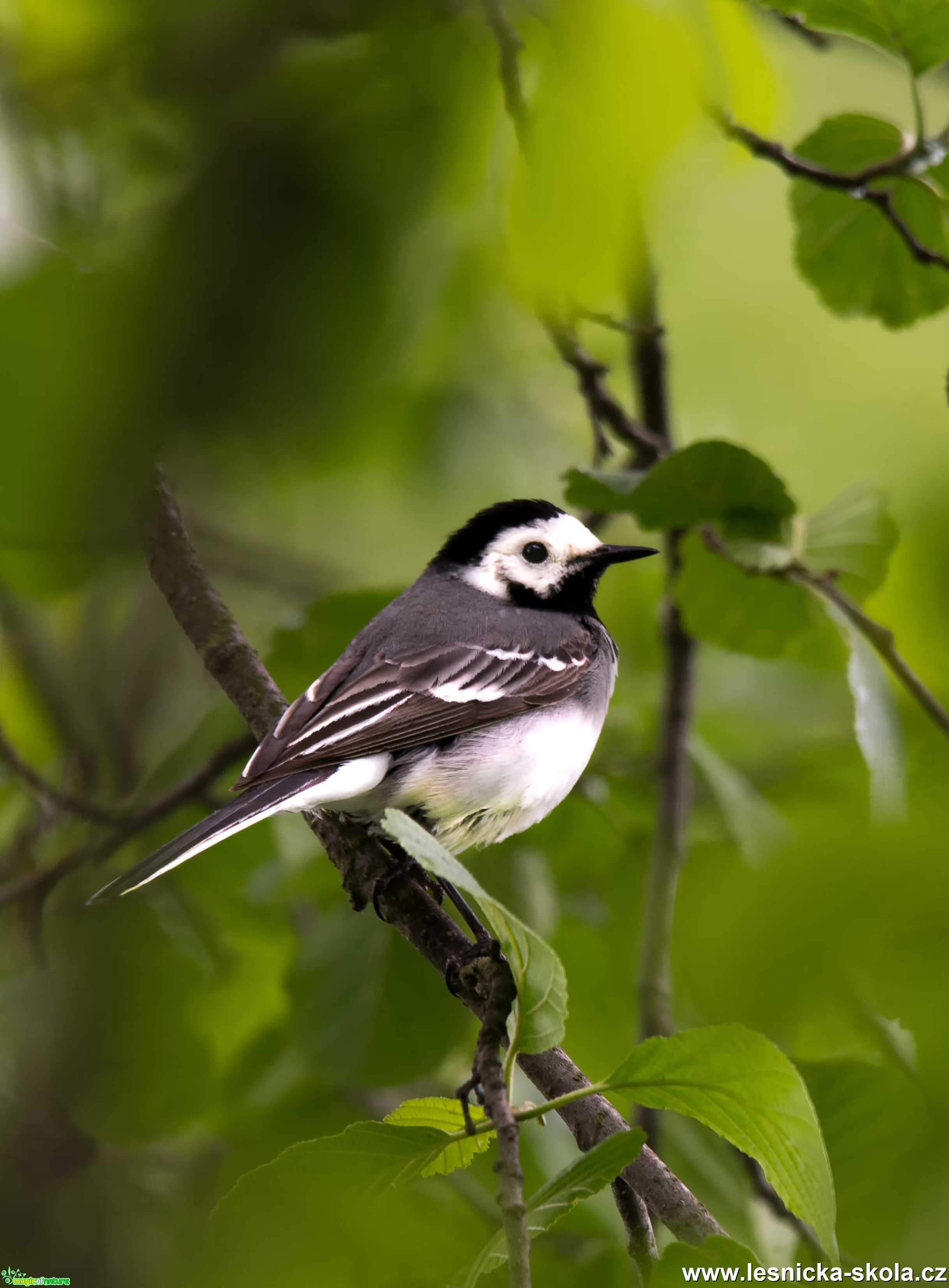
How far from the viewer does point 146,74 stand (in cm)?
60

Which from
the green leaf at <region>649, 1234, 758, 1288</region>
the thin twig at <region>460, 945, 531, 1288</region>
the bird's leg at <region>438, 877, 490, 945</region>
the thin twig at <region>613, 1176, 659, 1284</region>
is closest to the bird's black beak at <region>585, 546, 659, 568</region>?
the bird's leg at <region>438, 877, 490, 945</region>

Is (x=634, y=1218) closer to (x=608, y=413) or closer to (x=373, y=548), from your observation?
(x=608, y=413)

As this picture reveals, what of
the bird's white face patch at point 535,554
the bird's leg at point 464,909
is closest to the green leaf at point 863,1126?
the bird's leg at point 464,909

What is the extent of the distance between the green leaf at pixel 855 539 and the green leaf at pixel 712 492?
10 cm

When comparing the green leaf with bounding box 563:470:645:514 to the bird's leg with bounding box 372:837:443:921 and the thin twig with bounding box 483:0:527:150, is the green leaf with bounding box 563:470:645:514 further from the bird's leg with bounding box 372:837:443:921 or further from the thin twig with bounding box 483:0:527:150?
the thin twig with bounding box 483:0:527:150

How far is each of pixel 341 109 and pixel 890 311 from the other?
5.53 ft

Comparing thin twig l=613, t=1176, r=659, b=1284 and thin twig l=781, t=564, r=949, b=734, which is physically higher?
thin twig l=781, t=564, r=949, b=734

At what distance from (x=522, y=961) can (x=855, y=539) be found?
1.15 metres

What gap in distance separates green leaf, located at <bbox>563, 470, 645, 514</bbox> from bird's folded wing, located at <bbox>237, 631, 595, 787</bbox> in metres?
0.52

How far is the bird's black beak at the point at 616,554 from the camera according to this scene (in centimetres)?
281

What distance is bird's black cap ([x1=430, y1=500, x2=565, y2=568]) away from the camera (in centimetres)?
299

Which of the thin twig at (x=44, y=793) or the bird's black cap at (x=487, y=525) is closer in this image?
the thin twig at (x=44, y=793)

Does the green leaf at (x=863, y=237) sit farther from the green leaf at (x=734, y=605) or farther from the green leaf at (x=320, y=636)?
the green leaf at (x=320, y=636)

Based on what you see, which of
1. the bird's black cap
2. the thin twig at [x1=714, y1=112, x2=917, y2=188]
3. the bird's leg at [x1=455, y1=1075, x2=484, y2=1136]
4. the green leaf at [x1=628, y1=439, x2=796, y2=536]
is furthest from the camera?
the bird's black cap
